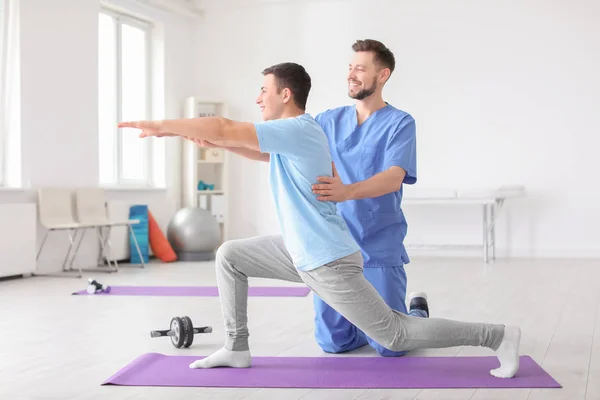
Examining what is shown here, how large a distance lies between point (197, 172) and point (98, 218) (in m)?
2.17

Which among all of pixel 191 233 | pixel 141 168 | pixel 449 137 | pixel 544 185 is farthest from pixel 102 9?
pixel 544 185

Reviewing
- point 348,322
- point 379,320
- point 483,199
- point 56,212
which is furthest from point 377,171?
point 483,199

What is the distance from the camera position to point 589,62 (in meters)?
Result: 8.16

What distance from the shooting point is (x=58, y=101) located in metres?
6.96

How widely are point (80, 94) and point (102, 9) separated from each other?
1212mm

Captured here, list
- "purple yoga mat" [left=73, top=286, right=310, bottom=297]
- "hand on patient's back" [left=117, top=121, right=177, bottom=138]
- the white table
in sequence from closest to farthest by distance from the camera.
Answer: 1. "hand on patient's back" [left=117, top=121, right=177, bottom=138]
2. "purple yoga mat" [left=73, top=286, right=310, bottom=297]
3. the white table

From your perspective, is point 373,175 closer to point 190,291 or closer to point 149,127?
point 149,127

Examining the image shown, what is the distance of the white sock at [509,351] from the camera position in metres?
2.67

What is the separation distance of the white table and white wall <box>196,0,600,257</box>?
0.22 metres

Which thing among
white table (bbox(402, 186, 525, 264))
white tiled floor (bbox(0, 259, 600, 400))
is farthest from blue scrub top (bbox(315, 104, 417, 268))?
white table (bbox(402, 186, 525, 264))

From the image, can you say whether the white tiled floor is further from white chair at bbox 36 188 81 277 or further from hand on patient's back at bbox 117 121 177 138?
hand on patient's back at bbox 117 121 177 138

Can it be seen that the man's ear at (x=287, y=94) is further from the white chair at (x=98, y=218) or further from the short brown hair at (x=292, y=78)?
the white chair at (x=98, y=218)

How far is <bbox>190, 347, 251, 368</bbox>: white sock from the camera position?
2.86 m

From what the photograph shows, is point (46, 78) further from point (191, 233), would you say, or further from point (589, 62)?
point (589, 62)
